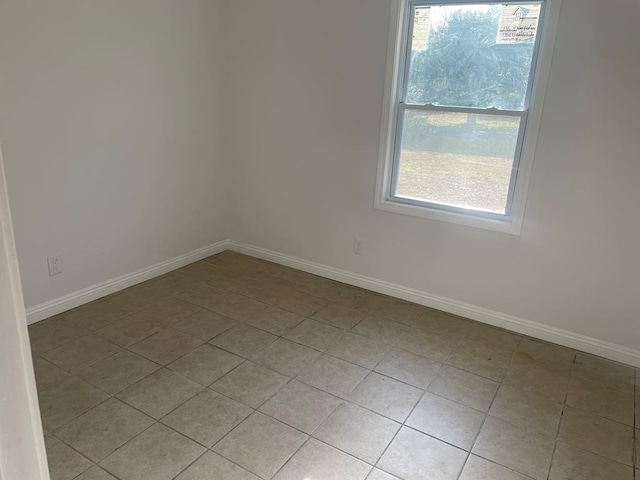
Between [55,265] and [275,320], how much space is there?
1.41 metres

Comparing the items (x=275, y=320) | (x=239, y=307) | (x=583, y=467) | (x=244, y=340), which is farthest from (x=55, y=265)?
(x=583, y=467)

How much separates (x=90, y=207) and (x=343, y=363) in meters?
1.89

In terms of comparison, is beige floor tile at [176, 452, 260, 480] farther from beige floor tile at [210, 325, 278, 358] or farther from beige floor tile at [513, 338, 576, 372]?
beige floor tile at [513, 338, 576, 372]

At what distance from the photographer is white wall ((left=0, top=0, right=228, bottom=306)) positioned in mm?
2521

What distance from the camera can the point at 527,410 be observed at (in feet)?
7.28

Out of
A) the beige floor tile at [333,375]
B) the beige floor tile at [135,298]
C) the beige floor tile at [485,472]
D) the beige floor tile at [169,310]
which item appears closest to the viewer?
the beige floor tile at [485,472]

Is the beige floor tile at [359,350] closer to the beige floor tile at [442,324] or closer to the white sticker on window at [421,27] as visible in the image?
the beige floor tile at [442,324]

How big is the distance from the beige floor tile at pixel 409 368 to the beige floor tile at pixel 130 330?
54.0 inches

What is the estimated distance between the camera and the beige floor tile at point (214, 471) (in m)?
1.76

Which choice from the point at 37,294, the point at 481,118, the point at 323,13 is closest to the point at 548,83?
the point at 481,118

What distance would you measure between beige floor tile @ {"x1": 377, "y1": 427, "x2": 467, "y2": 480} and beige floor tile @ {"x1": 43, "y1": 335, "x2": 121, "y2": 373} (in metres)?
1.59

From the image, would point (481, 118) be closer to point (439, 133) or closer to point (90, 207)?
point (439, 133)

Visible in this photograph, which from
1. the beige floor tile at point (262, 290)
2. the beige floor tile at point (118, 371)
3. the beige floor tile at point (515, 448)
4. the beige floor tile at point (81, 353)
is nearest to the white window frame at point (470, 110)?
the beige floor tile at point (262, 290)

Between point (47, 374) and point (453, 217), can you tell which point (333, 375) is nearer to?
point (453, 217)
